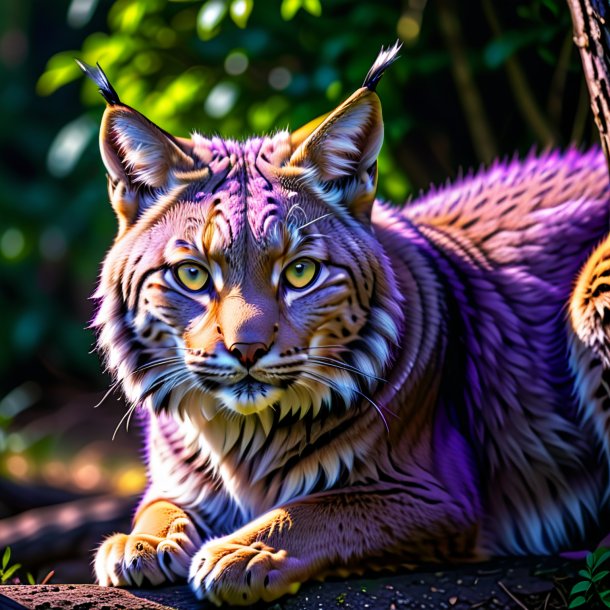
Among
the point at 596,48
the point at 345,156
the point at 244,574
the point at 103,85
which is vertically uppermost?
the point at 103,85

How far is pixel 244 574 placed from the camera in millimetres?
3346

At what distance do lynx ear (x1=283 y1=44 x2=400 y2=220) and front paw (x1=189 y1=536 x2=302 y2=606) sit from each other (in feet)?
4.04

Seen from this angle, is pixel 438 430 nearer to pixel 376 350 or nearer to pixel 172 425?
pixel 376 350

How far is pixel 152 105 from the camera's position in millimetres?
6430

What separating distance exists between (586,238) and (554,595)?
1.47m

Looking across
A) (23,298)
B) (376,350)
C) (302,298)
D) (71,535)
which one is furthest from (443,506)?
(23,298)

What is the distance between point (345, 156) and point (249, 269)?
0.58 m

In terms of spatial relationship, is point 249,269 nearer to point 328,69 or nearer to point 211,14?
point 211,14

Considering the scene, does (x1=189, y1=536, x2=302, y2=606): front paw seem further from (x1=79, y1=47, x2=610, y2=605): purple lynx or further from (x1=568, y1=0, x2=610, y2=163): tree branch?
(x1=568, y1=0, x2=610, y2=163): tree branch

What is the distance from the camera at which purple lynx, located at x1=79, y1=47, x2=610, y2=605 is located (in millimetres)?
3461

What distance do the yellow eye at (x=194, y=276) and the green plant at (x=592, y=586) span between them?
1602mm

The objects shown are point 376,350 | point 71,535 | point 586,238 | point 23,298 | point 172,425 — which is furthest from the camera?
point 23,298

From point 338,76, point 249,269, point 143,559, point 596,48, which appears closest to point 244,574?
point 143,559

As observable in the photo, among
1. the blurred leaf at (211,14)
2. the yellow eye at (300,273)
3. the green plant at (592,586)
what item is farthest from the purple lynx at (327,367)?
the blurred leaf at (211,14)
